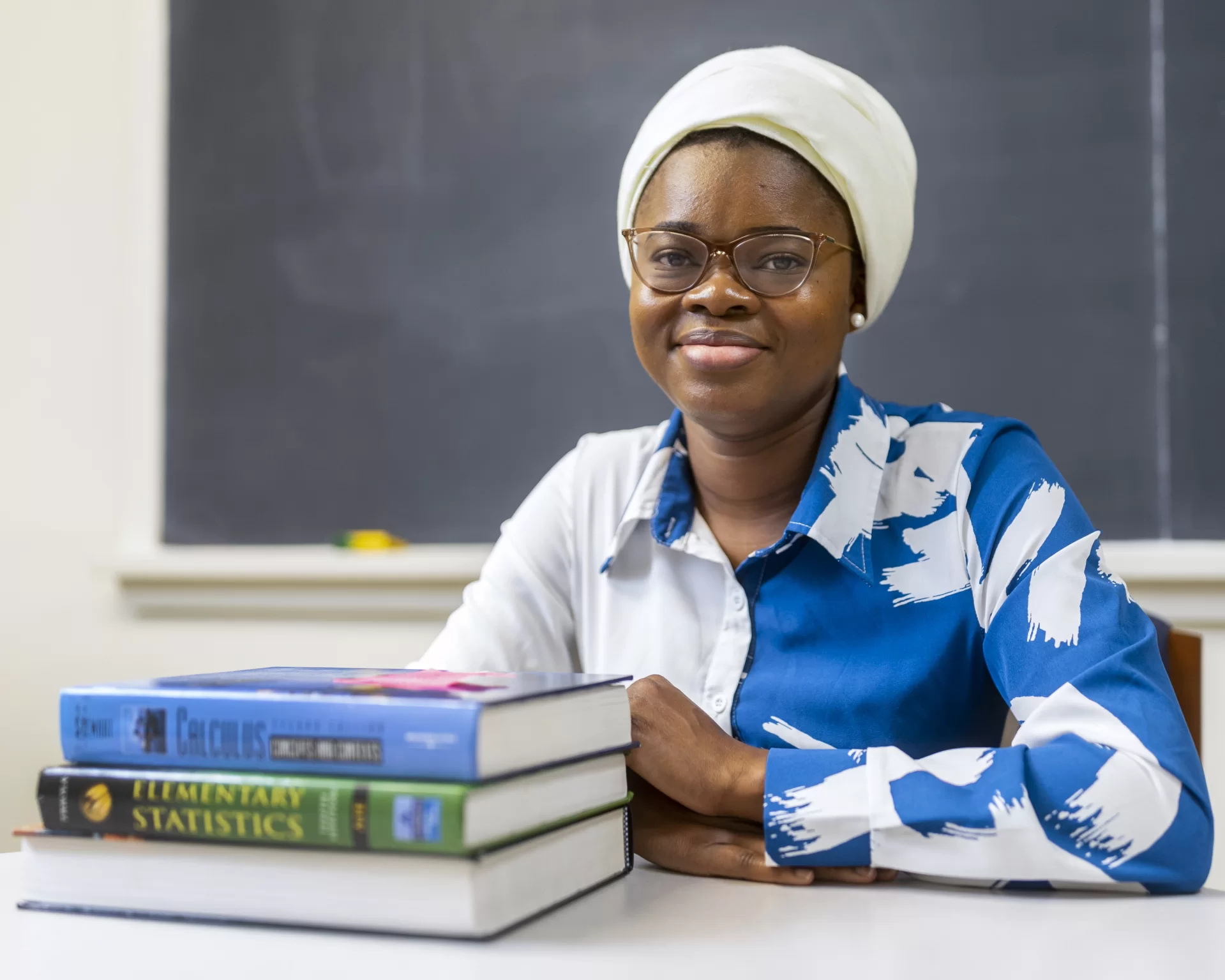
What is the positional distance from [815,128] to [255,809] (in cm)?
84

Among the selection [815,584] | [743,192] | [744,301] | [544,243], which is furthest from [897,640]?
[544,243]

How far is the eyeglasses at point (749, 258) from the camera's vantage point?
3.88 ft

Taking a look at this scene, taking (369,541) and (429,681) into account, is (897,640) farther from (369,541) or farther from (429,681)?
(369,541)

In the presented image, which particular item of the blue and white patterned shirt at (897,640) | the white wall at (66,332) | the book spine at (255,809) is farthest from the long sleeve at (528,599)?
the white wall at (66,332)

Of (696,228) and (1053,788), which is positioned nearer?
(1053,788)

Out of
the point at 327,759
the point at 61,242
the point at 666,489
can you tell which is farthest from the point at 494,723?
the point at 61,242

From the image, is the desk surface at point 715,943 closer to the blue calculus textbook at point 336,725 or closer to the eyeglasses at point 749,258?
the blue calculus textbook at point 336,725

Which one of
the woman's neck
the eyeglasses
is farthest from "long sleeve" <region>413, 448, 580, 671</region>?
the eyeglasses

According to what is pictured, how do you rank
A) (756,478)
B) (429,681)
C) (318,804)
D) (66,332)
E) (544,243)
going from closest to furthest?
(318,804), (429,681), (756,478), (544,243), (66,332)

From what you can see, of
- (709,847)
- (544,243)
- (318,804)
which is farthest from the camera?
(544,243)

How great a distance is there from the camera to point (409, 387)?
2.15 metres

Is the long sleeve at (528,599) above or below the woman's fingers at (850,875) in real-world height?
above

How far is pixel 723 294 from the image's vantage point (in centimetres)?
117

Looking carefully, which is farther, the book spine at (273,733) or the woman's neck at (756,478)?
the woman's neck at (756,478)
